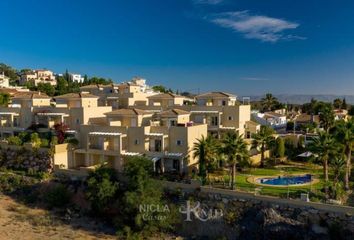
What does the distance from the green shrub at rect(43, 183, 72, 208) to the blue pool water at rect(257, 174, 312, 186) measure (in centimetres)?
2070

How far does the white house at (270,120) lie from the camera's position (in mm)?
71438

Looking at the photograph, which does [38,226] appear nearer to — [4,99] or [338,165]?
[338,165]

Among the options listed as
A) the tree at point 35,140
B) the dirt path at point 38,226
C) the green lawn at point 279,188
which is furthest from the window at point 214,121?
the tree at point 35,140

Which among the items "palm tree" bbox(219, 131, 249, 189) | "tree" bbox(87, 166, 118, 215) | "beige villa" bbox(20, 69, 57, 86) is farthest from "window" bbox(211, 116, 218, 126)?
"beige villa" bbox(20, 69, 57, 86)

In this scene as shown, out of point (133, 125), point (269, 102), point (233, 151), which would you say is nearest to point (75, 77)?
point (269, 102)

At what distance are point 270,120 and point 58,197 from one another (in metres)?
46.7

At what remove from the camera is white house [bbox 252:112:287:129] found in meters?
71.4

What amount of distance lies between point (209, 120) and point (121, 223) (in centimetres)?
1992

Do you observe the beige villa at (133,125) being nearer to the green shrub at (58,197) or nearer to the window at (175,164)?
the window at (175,164)

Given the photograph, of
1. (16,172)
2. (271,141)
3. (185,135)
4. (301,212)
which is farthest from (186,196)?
(16,172)

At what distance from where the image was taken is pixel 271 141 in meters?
45.8

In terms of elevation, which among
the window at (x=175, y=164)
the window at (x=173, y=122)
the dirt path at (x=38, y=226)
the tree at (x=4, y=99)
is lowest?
the dirt path at (x=38, y=226)

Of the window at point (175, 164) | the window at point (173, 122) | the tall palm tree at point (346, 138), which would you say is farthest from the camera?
the window at point (173, 122)

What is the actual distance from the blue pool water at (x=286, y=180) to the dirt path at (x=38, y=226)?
16.0m
